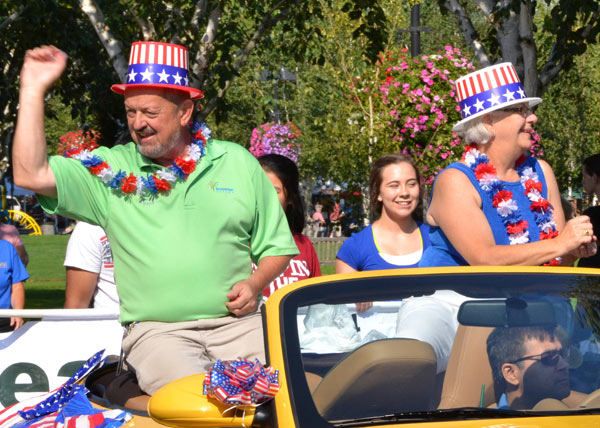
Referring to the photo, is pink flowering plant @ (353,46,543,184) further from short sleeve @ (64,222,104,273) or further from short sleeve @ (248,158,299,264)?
short sleeve @ (248,158,299,264)

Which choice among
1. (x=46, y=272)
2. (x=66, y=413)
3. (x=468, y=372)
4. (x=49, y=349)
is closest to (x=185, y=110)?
(x=66, y=413)

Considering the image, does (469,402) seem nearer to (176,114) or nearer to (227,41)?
(176,114)

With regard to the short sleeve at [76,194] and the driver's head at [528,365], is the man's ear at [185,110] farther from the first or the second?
the driver's head at [528,365]

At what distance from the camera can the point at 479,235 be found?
4.40m

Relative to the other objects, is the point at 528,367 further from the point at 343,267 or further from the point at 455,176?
the point at 343,267

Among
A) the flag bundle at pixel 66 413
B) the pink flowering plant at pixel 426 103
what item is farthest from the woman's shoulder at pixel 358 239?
the pink flowering plant at pixel 426 103

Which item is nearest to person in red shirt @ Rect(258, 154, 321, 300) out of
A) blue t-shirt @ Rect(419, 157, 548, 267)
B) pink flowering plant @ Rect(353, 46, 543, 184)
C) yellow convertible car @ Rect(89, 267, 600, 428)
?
blue t-shirt @ Rect(419, 157, 548, 267)

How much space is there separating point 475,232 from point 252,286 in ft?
3.31

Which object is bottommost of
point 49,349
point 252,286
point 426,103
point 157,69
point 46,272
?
point 46,272

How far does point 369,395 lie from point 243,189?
1505mm

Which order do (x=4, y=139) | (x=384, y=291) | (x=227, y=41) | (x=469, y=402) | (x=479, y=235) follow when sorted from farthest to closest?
1. (x=4, y=139)
2. (x=227, y=41)
3. (x=479, y=235)
4. (x=384, y=291)
5. (x=469, y=402)

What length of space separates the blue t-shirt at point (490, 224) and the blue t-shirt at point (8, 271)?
3.84m

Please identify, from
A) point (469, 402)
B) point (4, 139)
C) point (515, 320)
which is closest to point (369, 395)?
point (469, 402)

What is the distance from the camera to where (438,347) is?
3.11 metres
